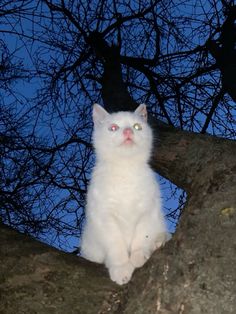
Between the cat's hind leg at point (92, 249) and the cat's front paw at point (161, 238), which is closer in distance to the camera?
Answer: the cat's front paw at point (161, 238)

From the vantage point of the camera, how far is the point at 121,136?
123 inches

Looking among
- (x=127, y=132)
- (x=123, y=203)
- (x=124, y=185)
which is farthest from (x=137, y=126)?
(x=123, y=203)

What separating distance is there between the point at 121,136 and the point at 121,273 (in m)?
1.07

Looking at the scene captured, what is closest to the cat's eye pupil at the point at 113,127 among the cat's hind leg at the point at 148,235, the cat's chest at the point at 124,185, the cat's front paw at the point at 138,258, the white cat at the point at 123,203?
the white cat at the point at 123,203

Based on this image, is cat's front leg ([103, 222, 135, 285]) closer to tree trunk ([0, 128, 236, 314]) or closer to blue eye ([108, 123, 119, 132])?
tree trunk ([0, 128, 236, 314])

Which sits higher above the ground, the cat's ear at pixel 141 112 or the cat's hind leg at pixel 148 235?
the cat's ear at pixel 141 112

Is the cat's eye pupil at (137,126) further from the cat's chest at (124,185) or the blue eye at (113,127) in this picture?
the cat's chest at (124,185)

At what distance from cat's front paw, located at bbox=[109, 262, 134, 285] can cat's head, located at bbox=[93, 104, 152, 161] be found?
0.87 m

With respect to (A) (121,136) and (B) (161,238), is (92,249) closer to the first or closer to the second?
(B) (161,238)

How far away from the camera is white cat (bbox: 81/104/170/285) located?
2684 mm

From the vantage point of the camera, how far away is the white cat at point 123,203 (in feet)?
8.80

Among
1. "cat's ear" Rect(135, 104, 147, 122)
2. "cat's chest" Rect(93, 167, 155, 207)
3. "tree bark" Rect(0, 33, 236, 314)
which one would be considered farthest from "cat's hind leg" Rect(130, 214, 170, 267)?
"cat's ear" Rect(135, 104, 147, 122)

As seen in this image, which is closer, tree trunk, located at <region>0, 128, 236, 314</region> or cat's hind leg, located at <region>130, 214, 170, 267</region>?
tree trunk, located at <region>0, 128, 236, 314</region>

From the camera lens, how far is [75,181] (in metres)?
5.34
